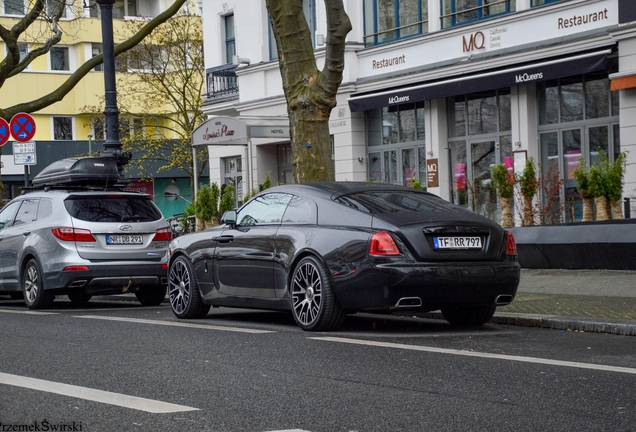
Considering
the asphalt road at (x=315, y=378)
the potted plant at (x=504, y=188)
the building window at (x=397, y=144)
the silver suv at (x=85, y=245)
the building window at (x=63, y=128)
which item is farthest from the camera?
the building window at (x=63, y=128)

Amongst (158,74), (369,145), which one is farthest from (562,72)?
(158,74)

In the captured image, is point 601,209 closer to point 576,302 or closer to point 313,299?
point 576,302

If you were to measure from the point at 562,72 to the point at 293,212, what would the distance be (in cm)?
1258

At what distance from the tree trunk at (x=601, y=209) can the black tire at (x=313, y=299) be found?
30.3 feet

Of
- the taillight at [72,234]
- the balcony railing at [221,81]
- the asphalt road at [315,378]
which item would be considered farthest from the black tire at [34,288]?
the balcony railing at [221,81]

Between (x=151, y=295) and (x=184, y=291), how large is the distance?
128 inches

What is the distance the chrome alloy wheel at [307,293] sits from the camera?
34.3 feet

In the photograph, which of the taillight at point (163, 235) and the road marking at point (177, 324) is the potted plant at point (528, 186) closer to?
the taillight at point (163, 235)

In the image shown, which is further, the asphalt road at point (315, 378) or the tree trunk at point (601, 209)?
the tree trunk at point (601, 209)

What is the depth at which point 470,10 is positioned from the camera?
26000mm

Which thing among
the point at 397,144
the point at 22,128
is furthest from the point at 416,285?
the point at 397,144

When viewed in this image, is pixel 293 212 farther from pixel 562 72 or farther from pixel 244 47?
pixel 244 47

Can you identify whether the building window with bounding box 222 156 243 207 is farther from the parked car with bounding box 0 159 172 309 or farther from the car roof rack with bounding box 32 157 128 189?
the parked car with bounding box 0 159 172 309

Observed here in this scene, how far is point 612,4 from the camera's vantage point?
872 inches
